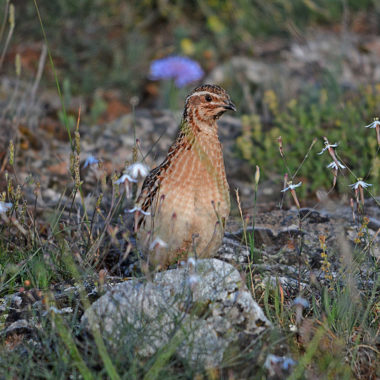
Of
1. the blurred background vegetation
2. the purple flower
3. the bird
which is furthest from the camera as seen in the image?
the blurred background vegetation

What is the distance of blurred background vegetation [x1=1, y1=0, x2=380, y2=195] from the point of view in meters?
8.30

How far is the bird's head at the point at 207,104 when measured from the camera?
187 inches

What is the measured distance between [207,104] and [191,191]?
75cm

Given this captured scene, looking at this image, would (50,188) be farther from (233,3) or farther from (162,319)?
(233,3)

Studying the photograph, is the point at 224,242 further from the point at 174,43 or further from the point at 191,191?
the point at 174,43

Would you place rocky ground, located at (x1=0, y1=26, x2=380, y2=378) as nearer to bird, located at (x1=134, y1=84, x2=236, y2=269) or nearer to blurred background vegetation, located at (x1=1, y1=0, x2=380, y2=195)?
bird, located at (x1=134, y1=84, x2=236, y2=269)

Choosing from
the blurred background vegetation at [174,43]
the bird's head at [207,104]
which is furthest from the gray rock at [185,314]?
the blurred background vegetation at [174,43]

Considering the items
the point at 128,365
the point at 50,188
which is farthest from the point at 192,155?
the point at 50,188

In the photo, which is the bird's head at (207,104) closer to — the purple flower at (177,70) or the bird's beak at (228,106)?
the bird's beak at (228,106)

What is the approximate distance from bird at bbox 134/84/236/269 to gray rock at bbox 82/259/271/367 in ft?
1.75

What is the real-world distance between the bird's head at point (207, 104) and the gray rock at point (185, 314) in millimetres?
1442

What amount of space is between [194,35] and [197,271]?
7781 mm

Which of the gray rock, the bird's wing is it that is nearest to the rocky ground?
the gray rock

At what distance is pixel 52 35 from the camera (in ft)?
32.2
